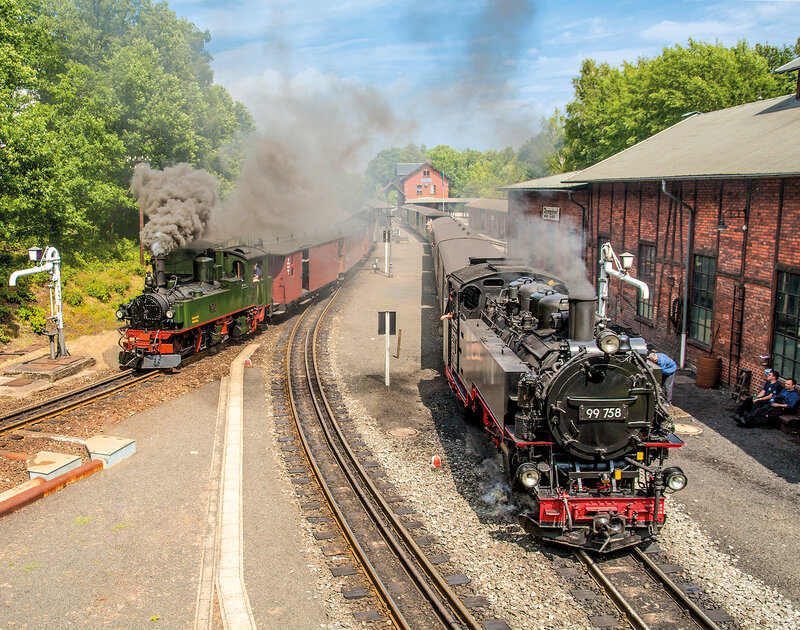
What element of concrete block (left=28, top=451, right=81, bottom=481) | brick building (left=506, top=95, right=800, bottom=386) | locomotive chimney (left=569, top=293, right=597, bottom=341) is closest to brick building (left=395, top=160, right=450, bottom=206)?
brick building (left=506, top=95, right=800, bottom=386)

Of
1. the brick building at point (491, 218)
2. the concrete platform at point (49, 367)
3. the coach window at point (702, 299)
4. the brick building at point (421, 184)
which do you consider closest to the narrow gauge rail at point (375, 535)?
the concrete platform at point (49, 367)

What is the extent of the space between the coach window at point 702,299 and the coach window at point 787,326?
2.25 metres

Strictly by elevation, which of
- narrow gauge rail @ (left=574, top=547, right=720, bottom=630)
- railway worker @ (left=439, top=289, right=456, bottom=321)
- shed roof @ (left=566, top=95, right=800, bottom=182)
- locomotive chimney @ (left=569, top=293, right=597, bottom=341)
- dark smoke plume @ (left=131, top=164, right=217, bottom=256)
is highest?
shed roof @ (left=566, top=95, right=800, bottom=182)

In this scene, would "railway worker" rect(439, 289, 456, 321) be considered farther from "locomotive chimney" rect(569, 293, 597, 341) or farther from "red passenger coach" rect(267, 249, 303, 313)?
"red passenger coach" rect(267, 249, 303, 313)

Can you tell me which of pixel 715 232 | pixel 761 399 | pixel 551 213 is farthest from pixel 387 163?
pixel 761 399

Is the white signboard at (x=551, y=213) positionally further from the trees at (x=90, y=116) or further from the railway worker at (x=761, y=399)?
the trees at (x=90, y=116)

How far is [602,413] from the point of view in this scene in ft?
24.0

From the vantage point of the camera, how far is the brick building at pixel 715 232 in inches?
493

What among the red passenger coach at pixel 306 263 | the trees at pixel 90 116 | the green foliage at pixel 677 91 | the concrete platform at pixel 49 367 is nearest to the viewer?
the concrete platform at pixel 49 367

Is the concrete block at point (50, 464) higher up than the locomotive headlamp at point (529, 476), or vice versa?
the locomotive headlamp at point (529, 476)

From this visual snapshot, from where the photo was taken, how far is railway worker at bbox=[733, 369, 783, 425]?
12055 mm

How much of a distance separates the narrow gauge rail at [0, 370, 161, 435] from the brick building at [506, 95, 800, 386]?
11.2m

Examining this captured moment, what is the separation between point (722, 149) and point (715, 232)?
2182 millimetres

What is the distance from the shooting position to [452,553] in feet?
24.7
